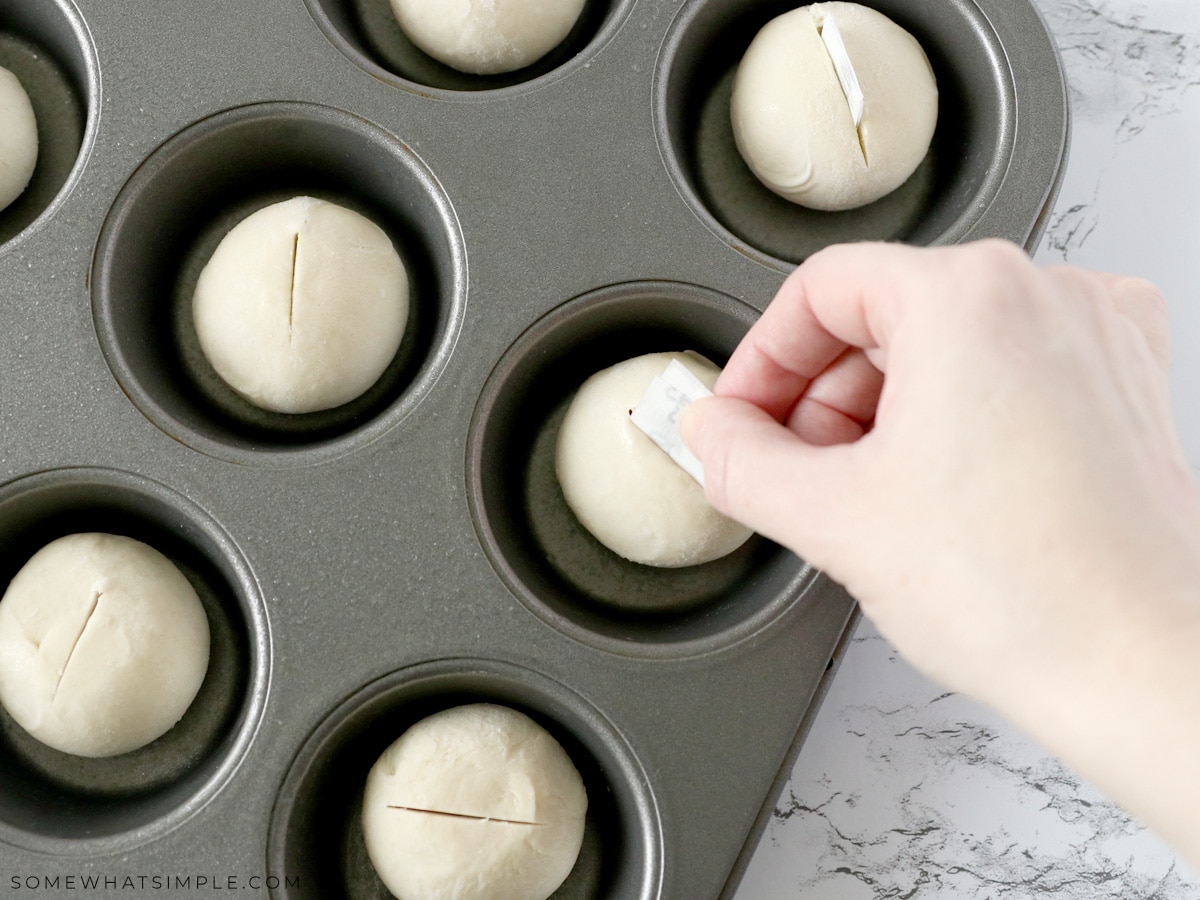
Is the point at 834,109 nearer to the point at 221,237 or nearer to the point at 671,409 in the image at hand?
the point at 671,409

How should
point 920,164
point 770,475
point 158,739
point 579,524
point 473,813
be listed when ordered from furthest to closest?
point 920,164
point 579,524
point 158,739
point 473,813
point 770,475

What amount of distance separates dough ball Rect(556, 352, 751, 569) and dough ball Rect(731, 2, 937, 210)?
0.30m

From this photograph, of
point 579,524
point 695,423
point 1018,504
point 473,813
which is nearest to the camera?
point 1018,504

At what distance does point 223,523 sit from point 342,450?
0.50 feet

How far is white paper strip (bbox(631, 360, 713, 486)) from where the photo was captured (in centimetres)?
107

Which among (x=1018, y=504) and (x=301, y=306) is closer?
(x=1018, y=504)

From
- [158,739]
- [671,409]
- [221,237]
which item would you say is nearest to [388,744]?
[158,739]

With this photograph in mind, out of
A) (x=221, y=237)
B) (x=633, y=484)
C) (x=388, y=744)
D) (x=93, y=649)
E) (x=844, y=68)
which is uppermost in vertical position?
(x=844, y=68)

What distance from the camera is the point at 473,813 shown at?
3.30 ft

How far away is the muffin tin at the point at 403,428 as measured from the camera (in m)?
1.00

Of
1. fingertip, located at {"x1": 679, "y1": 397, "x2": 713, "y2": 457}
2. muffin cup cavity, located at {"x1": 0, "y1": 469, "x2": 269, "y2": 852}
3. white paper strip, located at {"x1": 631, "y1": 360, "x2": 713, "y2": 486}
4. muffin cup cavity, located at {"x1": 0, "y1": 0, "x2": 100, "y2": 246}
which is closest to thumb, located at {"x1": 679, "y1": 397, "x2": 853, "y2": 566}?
fingertip, located at {"x1": 679, "y1": 397, "x2": 713, "y2": 457}

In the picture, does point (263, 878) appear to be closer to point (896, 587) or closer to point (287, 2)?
point (896, 587)

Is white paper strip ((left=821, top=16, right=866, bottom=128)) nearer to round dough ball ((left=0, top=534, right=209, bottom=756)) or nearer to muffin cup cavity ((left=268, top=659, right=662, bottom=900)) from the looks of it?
muffin cup cavity ((left=268, top=659, right=662, bottom=900))

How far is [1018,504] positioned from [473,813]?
0.67 metres
